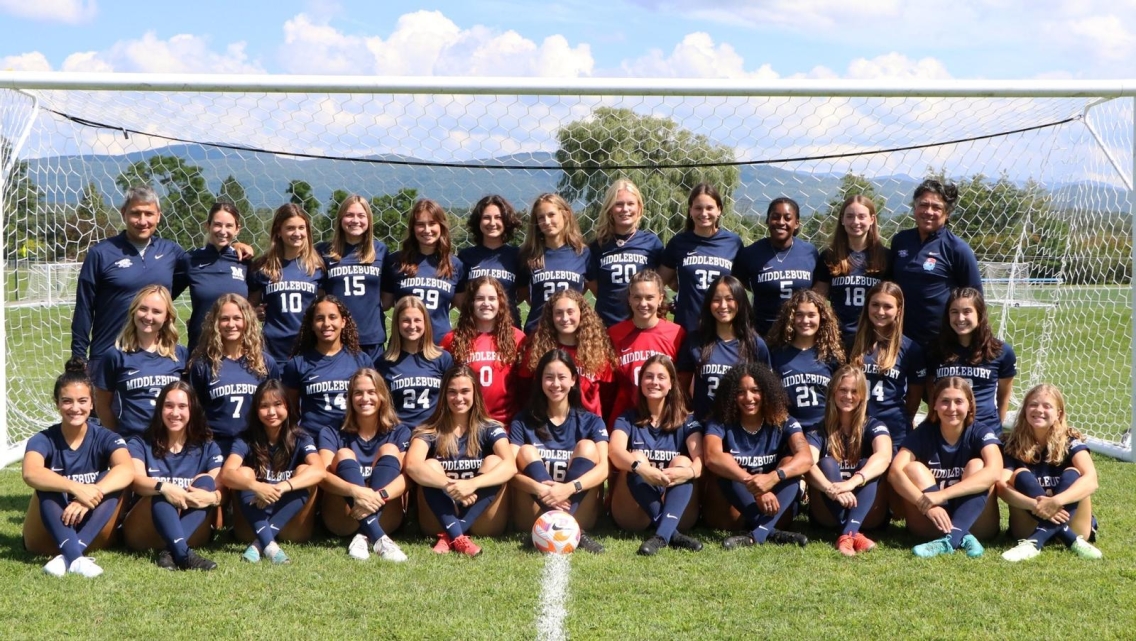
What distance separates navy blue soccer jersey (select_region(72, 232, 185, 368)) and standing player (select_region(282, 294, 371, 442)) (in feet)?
2.88

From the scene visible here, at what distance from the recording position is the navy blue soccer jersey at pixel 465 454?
14.4 feet

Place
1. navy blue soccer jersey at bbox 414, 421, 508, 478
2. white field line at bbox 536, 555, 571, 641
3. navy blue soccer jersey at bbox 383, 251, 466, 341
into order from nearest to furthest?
white field line at bbox 536, 555, 571, 641, navy blue soccer jersey at bbox 414, 421, 508, 478, navy blue soccer jersey at bbox 383, 251, 466, 341

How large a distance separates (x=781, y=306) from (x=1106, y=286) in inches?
145

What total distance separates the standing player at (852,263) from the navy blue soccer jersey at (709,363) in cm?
57

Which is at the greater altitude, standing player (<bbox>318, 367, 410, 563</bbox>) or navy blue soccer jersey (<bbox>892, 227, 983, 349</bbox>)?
navy blue soccer jersey (<bbox>892, 227, 983, 349</bbox>)

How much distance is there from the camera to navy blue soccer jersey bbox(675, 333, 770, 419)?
4.64 meters

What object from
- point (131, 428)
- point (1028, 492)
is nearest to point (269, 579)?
point (131, 428)

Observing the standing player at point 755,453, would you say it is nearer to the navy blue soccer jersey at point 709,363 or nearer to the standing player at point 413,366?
the navy blue soccer jersey at point 709,363

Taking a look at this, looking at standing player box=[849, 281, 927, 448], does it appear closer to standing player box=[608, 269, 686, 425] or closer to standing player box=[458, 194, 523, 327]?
standing player box=[608, 269, 686, 425]

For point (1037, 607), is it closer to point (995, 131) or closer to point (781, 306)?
point (781, 306)

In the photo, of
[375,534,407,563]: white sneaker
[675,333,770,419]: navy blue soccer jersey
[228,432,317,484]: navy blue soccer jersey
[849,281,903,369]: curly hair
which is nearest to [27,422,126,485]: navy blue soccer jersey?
[228,432,317,484]: navy blue soccer jersey

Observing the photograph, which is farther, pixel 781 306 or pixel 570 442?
pixel 781 306

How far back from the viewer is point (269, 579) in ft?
12.5

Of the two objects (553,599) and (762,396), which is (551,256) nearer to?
(762,396)
